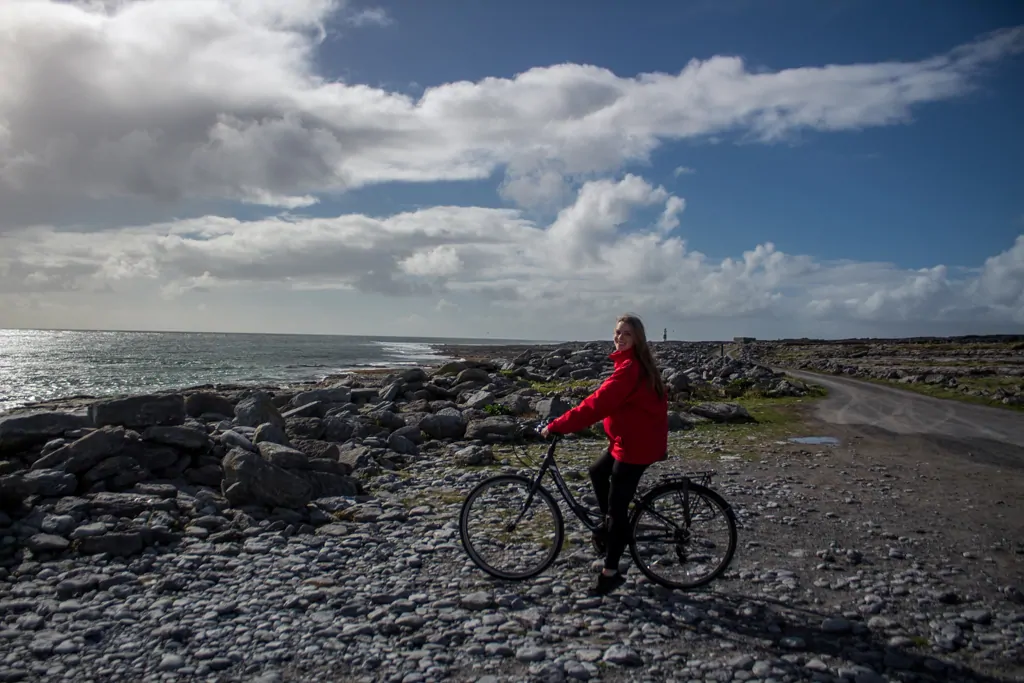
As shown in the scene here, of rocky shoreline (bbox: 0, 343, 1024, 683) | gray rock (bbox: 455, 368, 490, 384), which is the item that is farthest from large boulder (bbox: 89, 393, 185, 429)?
gray rock (bbox: 455, 368, 490, 384)

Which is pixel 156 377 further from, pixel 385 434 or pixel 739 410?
pixel 739 410

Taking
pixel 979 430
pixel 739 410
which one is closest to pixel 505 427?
pixel 739 410

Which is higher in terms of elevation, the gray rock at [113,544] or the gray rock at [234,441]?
the gray rock at [234,441]

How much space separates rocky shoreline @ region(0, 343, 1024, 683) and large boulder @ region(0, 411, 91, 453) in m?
0.03

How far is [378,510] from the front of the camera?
34.9 ft

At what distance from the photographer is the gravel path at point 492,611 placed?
19.3ft

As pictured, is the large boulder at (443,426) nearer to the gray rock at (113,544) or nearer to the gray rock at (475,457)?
the gray rock at (475,457)

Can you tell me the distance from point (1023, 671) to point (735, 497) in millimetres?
5864

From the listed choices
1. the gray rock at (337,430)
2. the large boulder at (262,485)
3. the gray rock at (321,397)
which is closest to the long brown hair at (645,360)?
the large boulder at (262,485)

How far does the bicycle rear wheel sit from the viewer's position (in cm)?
762

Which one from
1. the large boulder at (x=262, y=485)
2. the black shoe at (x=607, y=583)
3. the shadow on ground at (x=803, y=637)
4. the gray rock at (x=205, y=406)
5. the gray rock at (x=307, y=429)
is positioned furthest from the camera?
the gray rock at (x=205, y=406)

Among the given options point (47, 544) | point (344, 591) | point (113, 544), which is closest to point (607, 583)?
point (344, 591)

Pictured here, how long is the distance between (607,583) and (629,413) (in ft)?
6.40

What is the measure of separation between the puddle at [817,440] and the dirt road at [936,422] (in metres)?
1.83
